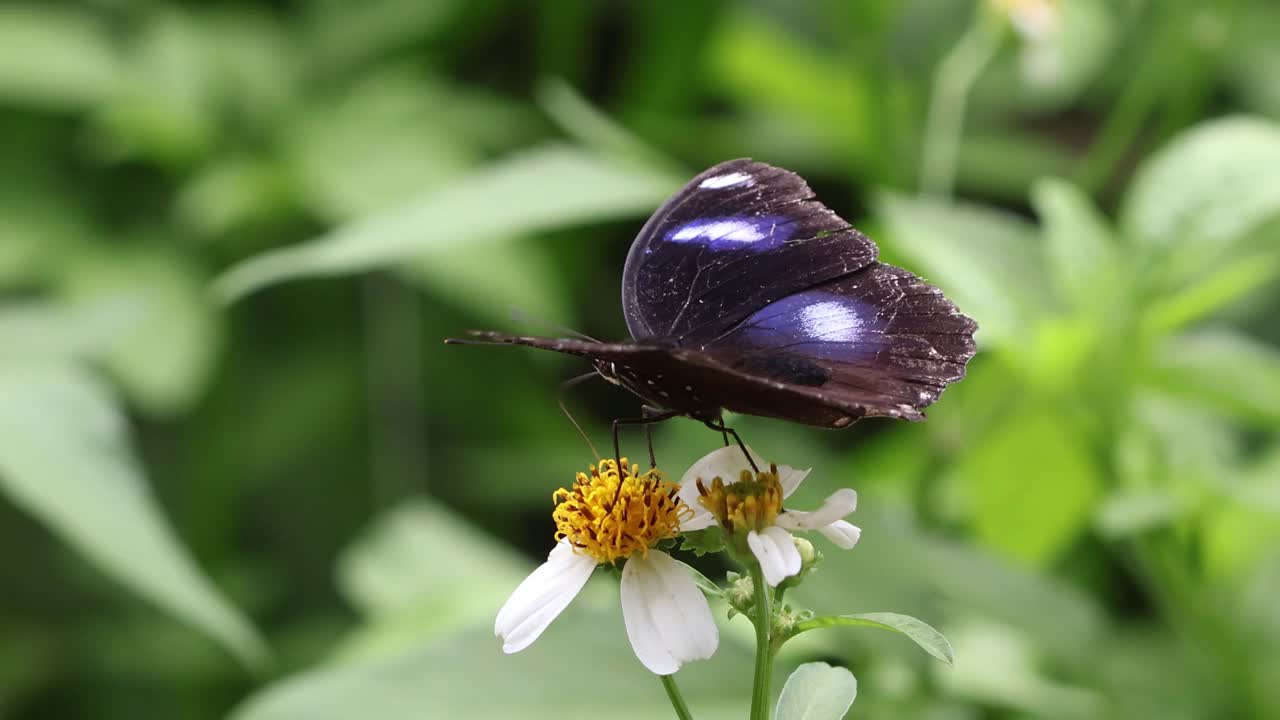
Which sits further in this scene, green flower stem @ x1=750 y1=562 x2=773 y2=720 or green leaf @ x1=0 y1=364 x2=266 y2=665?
green leaf @ x1=0 y1=364 x2=266 y2=665

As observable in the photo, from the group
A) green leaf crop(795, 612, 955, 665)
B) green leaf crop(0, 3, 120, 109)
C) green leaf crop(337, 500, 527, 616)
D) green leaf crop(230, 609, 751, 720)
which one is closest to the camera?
green leaf crop(795, 612, 955, 665)

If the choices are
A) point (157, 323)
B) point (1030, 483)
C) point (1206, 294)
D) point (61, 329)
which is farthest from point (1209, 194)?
point (157, 323)

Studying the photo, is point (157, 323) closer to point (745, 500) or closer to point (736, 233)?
point (736, 233)

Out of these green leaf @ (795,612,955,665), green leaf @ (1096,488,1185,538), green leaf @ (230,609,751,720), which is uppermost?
green leaf @ (795,612,955,665)

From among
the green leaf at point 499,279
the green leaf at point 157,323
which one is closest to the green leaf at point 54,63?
the green leaf at point 157,323

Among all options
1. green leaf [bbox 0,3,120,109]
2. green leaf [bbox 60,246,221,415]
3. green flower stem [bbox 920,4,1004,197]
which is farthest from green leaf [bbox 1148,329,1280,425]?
green leaf [bbox 0,3,120,109]

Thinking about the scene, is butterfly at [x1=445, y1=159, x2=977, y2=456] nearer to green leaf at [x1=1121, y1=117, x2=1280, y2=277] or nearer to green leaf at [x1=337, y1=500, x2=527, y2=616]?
green leaf at [x1=1121, y1=117, x2=1280, y2=277]

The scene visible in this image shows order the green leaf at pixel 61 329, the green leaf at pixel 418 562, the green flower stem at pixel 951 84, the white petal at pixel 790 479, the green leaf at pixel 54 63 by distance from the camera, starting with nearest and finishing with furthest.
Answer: the white petal at pixel 790 479 < the green leaf at pixel 61 329 < the green flower stem at pixel 951 84 < the green leaf at pixel 418 562 < the green leaf at pixel 54 63

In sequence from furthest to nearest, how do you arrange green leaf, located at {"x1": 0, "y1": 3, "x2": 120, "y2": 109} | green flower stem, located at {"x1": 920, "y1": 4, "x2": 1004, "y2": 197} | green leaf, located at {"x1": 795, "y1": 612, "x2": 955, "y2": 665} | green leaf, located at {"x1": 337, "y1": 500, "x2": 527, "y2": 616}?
green leaf, located at {"x1": 0, "y1": 3, "x2": 120, "y2": 109} → green leaf, located at {"x1": 337, "y1": 500, "x2": 527, "y2": 616} → green flower stem, located at {"x1": 920, "y1": 4, "x2": 1004, "y2": 197} → green leaf, located at {"x1": 795, "y1": 612, "x2": 955, "y2": 665}

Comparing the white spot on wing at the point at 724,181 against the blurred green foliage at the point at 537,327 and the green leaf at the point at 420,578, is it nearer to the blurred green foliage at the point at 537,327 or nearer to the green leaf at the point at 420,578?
the blurred green foliage at the point at 537,327
